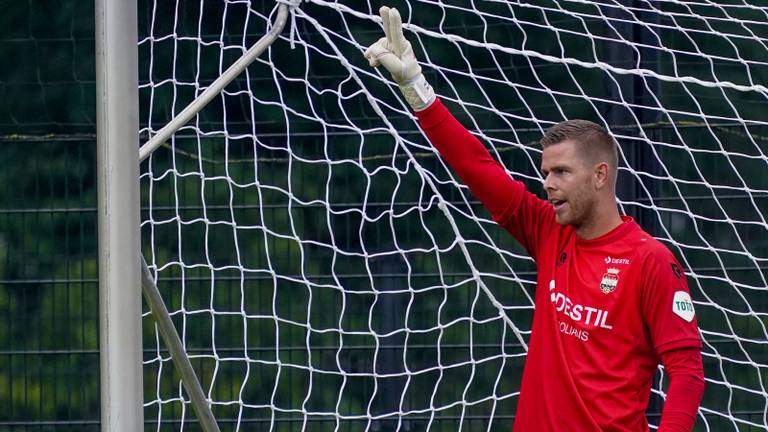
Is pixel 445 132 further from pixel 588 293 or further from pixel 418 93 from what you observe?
pixel 588 293

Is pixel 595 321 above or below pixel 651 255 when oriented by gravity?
below

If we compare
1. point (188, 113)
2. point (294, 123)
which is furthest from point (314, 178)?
point (188, 113)

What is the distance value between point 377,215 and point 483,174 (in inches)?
62.7

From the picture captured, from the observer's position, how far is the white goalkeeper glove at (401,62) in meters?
2.64

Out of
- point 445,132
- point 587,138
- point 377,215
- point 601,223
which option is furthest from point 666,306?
point 377,215

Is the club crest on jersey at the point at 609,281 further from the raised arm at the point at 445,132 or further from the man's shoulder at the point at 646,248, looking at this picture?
the raised arm at the point at 445,132

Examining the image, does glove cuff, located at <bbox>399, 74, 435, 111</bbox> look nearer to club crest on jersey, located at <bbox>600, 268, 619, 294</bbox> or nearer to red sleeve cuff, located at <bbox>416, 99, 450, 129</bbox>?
red sleeve cuff, located at <bbox>416, 99, 450, 129</bbox>

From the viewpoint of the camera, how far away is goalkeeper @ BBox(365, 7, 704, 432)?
95.2 inches

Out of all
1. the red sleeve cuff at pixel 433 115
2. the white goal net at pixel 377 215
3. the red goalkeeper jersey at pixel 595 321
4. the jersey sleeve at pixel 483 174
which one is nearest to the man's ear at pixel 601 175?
the red goalkeeper jersey at pixel 595 321

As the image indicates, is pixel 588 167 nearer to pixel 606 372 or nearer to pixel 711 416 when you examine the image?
pixel 606 372

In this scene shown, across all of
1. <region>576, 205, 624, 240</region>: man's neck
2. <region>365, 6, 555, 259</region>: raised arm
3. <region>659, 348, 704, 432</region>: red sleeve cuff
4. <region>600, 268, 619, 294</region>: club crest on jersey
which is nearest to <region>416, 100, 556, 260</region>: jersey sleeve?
<region>365, 6, 555, 259</region>: raised arm

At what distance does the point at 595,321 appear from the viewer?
98.5 inches

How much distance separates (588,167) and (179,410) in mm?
2273

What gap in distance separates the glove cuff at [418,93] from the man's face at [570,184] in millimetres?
306
